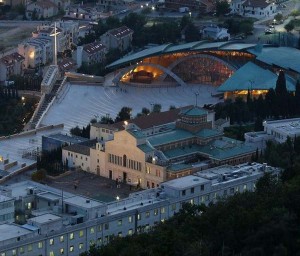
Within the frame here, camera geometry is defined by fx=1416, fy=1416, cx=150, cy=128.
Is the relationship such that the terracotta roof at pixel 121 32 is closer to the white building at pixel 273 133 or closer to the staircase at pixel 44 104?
the staircase at pixel 44 104

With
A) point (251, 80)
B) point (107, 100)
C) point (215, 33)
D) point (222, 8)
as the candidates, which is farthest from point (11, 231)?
point (222, 8)

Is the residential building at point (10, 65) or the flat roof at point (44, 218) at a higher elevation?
the flat roof at point (44, 218)

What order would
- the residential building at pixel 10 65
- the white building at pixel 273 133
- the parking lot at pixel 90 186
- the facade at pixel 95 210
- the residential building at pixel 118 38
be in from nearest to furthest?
1. the facade at pixel 95 210
2. the parking lot at pixel 90 186
3. the white building at pixel 273 133
4. the residential building at pixel 10 65
5. the residential building at pixel 118 38

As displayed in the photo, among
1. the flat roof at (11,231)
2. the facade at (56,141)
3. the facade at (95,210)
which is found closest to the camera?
the flat roof at (11,231)

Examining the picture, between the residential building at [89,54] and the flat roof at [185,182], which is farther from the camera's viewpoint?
the residential building at [89,54]

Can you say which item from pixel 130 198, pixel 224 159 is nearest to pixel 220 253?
pixel 130 198

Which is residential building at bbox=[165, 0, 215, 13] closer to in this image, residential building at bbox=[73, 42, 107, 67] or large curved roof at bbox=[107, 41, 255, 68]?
residential building at bbox=[73, 42, 107, 67]

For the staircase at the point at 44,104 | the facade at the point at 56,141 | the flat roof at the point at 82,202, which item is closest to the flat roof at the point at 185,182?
the flat roof at the point at 82,202

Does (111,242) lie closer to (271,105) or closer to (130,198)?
(130,198)
